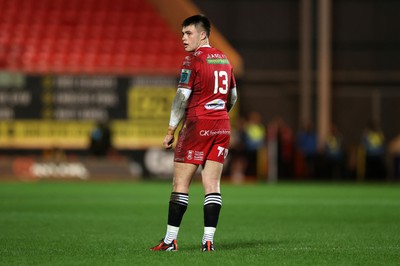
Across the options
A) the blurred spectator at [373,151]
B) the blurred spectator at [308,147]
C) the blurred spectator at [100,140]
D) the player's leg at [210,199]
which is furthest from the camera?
the blurred spectator at [308,147]

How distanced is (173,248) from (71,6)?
22.5m

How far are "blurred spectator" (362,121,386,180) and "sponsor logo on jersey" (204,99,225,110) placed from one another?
1971cm

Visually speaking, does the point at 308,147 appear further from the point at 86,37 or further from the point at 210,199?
the point at 210,199

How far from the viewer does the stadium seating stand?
28891mm

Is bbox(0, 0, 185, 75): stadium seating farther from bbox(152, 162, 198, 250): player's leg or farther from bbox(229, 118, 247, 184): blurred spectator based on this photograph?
bbox(152, 162, 198, 250): player's leg

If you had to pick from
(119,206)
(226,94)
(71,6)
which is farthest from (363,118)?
(226,94)

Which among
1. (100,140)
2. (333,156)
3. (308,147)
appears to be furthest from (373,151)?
(100,140)

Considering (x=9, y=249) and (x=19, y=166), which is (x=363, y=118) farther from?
(x=9, y=249)

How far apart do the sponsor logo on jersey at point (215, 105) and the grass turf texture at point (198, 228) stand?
1297 mm

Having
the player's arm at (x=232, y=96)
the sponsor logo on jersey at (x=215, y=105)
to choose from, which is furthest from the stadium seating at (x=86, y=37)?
the sponsor logo on jersey at (x=215, y=105)

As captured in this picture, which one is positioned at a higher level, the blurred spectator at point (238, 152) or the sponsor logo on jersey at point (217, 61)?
the sponsor logo on jersey at point (217, 61)

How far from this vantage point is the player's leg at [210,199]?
346 inches

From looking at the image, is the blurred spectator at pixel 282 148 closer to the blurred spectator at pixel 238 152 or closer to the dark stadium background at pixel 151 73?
the dark stadium background at pixel 151 73

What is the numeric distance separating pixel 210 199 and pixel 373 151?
20.3 metres
